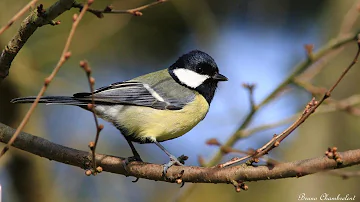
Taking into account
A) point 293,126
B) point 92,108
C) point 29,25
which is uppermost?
point 29,25

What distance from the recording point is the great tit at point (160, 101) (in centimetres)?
280

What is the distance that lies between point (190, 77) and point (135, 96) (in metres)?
0.44

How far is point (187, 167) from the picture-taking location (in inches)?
85.7

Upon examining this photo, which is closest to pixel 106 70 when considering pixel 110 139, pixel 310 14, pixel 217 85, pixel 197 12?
pixel 110 139

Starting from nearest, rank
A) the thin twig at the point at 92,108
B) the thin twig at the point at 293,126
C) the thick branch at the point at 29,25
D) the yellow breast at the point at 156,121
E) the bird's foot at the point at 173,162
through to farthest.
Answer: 1. the thin twig at the point at 92,108
2. the thin twig at the point at 293,126
3. the thick branch at the point at 29,25
4. the bird's foot at the point at 173,162
5. the yellow breast at the point at 156,121

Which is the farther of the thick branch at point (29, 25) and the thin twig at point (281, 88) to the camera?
the thin twig at point (281, 88)

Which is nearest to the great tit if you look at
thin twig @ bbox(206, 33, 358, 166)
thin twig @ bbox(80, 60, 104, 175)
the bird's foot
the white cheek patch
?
the white cheek patch

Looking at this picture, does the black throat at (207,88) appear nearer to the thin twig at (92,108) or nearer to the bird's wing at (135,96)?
the bird's wing at (135,96)

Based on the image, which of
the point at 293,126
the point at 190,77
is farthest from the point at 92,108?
the point at 190,77

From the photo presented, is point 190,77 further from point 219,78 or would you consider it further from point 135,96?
point 135,96

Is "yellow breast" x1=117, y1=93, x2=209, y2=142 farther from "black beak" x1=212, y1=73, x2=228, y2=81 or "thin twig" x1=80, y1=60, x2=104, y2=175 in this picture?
"thin twig" x1=80, y1=60, x2=104, y2=175

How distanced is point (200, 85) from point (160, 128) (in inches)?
20.6

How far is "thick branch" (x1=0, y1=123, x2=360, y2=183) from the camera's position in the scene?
1762 mm

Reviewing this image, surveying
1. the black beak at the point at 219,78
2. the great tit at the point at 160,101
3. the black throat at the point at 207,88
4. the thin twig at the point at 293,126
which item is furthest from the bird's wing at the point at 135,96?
the thin twig at the point at 293,126
